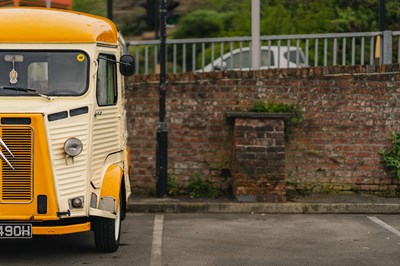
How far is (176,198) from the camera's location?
13.3 metres

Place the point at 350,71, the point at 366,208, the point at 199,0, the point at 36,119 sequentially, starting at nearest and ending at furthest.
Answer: the point at 36,119
the point at 366,208
the point at 350,71
the point at 199,0

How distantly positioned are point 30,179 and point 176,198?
4.87m

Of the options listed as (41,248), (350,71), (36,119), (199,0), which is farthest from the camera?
(199,0)

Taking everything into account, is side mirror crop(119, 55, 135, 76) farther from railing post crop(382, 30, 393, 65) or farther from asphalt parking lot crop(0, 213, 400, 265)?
railing post crop(382, 30, 393, 65)

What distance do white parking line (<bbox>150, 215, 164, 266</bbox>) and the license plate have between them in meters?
1.27

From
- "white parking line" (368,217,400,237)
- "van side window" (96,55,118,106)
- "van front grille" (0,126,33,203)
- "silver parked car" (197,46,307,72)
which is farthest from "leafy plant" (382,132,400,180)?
"van front grille" (0,126,33,203)

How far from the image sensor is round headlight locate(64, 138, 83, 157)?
871 cm

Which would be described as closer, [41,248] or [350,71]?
[41,248]

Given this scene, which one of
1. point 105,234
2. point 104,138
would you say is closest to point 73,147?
point 104,138

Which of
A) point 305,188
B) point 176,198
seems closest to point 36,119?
point 176,198

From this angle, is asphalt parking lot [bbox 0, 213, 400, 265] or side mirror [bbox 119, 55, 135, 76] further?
side mirror [bbox 119, 55, 135, 76]

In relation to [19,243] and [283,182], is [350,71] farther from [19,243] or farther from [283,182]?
[19,243]

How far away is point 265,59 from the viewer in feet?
49.0

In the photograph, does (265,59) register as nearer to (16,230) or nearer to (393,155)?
(393,155)
